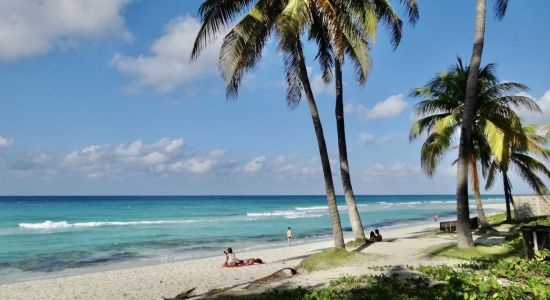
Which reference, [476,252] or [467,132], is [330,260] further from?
[467,132]

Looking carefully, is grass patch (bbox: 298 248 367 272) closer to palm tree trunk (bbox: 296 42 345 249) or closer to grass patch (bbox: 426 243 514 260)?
palm tree trunk (bbox: 296 42 345 249)

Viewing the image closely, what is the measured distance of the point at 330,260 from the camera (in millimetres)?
13062

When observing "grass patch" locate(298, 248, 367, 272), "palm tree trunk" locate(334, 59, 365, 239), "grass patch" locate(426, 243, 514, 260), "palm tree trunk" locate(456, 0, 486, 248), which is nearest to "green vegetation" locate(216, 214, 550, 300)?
"grass patch" locate(298, 248, 367, 272)

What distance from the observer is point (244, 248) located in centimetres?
2714

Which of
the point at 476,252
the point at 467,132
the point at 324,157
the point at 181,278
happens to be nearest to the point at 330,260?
the point at 324,157

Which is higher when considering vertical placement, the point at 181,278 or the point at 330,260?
the point at 330,260

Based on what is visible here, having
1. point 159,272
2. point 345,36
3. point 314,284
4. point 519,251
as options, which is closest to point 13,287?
point 159,272

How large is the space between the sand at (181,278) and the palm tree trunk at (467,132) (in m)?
1.60

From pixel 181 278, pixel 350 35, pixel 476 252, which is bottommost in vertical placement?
pixel 181 278

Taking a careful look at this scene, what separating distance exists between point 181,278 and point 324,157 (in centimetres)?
710

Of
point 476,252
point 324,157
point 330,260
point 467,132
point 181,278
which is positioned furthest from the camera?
point 181,278

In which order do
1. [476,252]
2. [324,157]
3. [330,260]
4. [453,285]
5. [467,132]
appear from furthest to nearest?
[324,157], [467,132], [476,252], [330,260], [453,285]

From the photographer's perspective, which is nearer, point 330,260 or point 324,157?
point 330,260

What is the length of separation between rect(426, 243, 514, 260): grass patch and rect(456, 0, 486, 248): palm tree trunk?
1.03 ft
